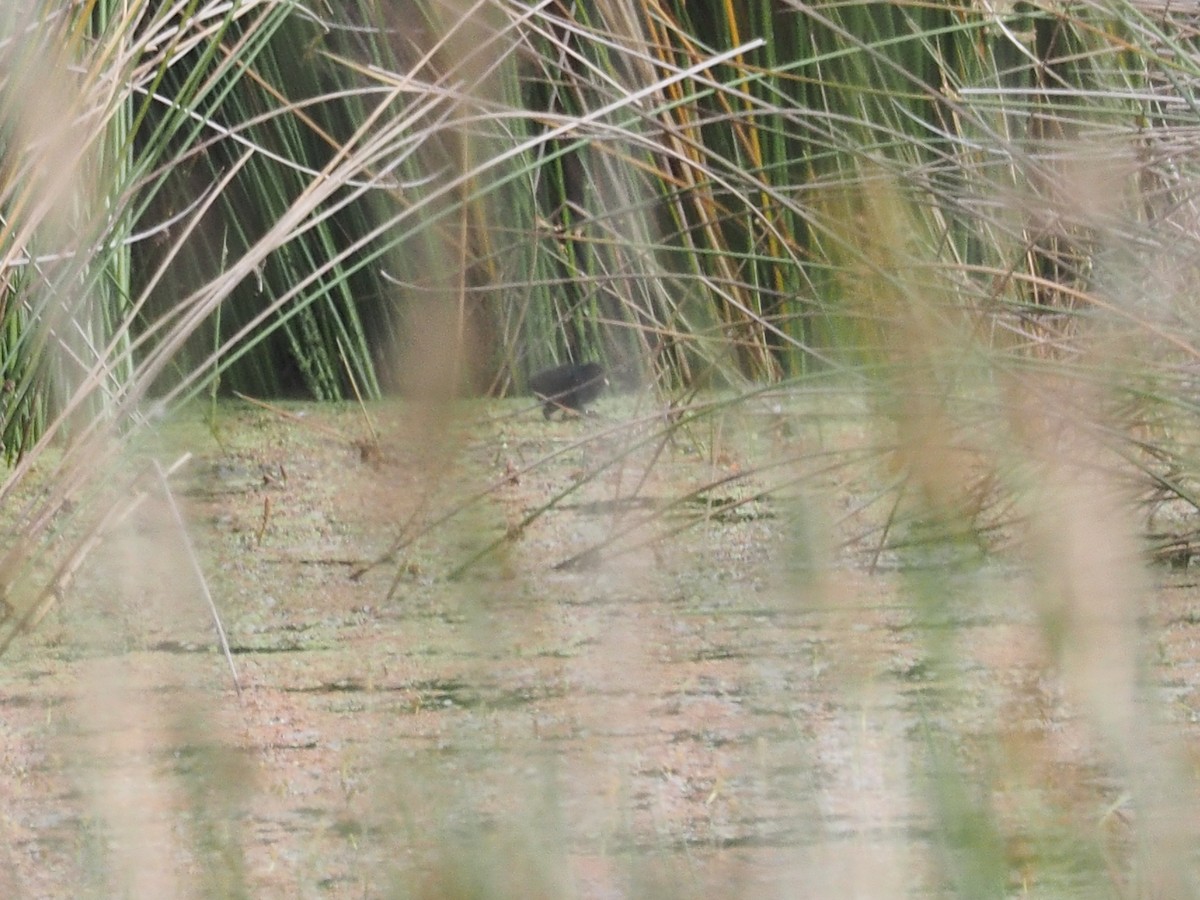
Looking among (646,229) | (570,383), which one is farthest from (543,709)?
(570,383)

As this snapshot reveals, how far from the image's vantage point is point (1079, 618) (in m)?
0.55

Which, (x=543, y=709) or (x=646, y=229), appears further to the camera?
(x=646, y=229)

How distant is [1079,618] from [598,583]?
768 millimetres

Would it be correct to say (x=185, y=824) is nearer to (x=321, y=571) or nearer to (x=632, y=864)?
(x=632, y=864)

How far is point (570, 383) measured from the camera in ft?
6.29

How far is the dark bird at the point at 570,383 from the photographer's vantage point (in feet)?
6.23

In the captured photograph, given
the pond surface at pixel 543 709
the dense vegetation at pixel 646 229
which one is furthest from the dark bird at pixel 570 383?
the pond surface at pixel 543 709

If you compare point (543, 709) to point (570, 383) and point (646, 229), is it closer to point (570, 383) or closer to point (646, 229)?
point (646, 229)

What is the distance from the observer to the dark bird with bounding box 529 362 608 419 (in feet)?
6.23

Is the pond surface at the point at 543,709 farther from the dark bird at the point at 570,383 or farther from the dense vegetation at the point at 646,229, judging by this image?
the dark bird at the point at 570,383

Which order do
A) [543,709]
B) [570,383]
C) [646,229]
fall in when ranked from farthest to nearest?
[570,383], [646,229], [543,709]

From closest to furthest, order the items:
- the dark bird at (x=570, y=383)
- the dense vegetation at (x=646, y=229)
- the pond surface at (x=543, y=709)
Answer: the pond surface at (x=543, y=709)
the dense vegetation at (x=646, y=229)
the dark bird at (x=570, y=383)

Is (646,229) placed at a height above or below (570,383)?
above

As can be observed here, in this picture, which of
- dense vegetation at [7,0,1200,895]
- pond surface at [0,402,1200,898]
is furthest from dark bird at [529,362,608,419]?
pond surface at [0,402,1200,898]
